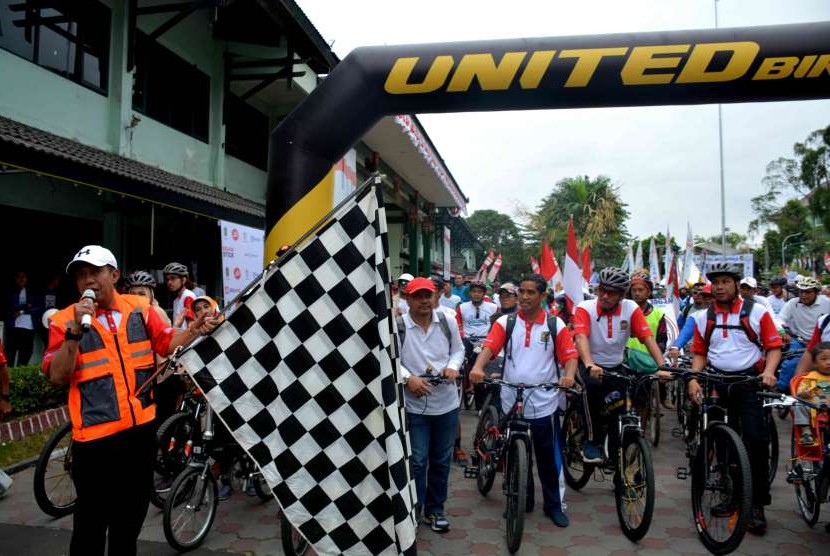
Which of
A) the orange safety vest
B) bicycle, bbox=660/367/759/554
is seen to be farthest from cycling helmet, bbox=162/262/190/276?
bicycle, bbox=660/367/759/554

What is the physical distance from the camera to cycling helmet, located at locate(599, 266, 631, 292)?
4.86 m

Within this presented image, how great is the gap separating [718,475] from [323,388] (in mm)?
3225

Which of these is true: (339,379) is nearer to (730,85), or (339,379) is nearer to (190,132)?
(730,85)

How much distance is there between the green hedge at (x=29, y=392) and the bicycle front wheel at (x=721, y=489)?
6713 mm

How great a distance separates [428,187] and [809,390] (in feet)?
61.4

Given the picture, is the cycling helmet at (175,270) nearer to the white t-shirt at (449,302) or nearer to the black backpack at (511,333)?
the black backpack at (511,333)

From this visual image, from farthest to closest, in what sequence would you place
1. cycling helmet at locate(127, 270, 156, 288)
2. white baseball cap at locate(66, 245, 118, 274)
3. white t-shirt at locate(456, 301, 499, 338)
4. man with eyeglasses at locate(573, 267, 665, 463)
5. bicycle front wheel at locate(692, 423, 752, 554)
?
white t-shirt at locate(456, 301, 499, 338), cycling helmet at locate(127, 270, 156, 288), man with eyeglasses at locate(573, 267, 665, 463), bicycle front wheel at locate(692, 423, 752, 554), white baseball cap at locate(66, 245, 118, 274)

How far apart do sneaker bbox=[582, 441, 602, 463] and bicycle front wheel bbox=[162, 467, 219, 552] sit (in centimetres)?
302

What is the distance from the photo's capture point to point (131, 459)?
3.06 meters

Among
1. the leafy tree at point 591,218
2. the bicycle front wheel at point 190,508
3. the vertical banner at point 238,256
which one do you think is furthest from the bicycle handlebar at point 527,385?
the leafy tree at point 591,218

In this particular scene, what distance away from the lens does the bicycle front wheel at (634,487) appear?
13.7 ft

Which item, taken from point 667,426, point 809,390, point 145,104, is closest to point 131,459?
point 809,390

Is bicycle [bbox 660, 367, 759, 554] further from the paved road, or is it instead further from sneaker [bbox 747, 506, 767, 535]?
sneaker [bbox 747, 506, 767, 535]

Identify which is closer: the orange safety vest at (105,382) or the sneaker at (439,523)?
the orange safety vest at (105,382)
